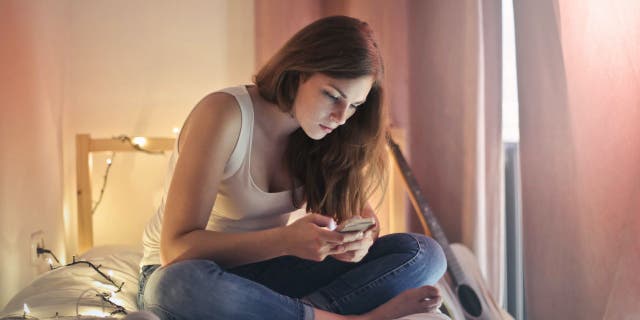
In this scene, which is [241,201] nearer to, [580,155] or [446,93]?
[580,155]

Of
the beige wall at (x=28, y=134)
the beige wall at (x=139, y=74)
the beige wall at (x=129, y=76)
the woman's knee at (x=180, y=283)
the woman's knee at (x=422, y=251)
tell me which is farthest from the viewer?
the beige wall at (x=139, y=74)

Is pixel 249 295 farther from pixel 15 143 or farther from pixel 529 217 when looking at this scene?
pixel 529 217

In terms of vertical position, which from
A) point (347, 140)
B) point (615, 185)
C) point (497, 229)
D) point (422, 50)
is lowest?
point (497, 229)

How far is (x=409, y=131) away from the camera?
222cm

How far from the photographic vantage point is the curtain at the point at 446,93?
189cm

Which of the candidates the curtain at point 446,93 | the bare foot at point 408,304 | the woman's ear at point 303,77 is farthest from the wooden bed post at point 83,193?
the bare foot at point 408,304

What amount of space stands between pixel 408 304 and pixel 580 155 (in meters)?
0.63

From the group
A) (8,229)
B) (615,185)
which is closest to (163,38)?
(8,229)

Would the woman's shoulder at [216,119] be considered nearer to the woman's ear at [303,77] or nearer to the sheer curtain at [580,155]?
the woman's ear at [303,77]

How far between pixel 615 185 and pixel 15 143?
1.34 meters

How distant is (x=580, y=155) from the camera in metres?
1.54

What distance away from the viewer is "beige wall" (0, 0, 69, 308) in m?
1.45

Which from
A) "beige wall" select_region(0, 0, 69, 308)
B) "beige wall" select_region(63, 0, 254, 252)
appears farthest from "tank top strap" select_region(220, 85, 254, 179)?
"beige wall" select_region(63, 0, 254, 252)

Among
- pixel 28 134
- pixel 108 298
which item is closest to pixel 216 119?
pixel 108 298
